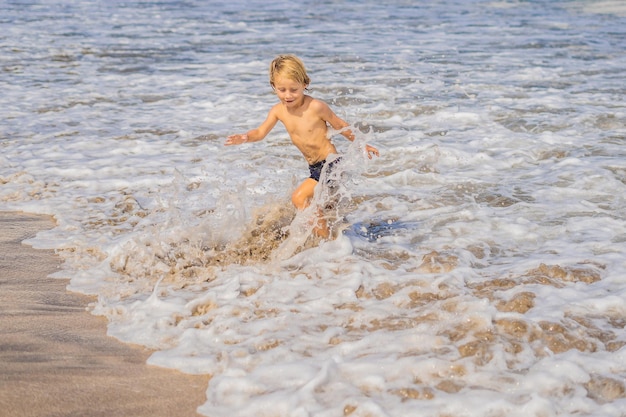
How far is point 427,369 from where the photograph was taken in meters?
3.39

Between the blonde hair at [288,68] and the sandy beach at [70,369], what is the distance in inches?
74.8

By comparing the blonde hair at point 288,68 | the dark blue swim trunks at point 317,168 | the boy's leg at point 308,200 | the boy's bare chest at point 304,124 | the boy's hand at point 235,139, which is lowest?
the boy's leg at point 308,200

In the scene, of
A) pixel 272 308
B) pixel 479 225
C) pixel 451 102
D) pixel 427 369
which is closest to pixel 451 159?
pixel 479 225

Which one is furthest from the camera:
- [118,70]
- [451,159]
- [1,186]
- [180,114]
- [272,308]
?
[118,70]

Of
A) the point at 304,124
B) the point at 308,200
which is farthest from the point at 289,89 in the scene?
the point at 308,200

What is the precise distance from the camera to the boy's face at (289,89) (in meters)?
5.00

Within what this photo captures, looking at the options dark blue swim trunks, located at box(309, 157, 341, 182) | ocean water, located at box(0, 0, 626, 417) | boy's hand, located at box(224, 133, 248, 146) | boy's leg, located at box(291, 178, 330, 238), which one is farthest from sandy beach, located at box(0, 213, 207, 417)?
dark blue swim trunks, located at box(309, 157, 341, 182)

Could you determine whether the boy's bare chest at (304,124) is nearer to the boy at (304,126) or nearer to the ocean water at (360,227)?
the boy at (304,126)

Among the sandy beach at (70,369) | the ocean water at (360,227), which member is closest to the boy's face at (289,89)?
the ocean water at (360,227)

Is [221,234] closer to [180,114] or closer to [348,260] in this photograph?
[348,260]

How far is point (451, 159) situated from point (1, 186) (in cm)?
419

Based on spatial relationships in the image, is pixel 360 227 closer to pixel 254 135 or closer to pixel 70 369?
pixel 254 135

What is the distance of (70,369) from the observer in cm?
334

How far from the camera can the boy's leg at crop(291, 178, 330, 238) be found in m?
5.11
